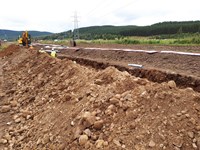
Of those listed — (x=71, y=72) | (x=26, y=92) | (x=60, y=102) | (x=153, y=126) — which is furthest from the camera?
(x=26, y=92)

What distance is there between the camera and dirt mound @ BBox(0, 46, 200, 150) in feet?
12.2

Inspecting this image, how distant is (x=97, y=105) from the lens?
4.64 m

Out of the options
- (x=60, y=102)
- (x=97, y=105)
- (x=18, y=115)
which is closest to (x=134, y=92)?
(x=97, y=105)

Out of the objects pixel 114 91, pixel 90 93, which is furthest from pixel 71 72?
pixel 114 91

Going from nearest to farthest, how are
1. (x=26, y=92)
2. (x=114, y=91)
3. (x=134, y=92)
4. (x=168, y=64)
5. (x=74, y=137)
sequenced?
1. (x=74, y=137)
2. (x=134, y=92)
3. (x=114, y=91)
4. (x=26, y=92)
5. (x=168, y=64)

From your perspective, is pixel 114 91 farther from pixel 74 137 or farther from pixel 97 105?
pixel 74 137

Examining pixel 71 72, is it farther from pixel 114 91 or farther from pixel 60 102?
pixel 114 91

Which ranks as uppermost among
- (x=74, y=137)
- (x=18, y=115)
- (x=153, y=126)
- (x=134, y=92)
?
(x=134, y=92)

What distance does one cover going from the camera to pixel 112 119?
4180mm

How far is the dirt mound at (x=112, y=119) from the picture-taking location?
3.72m

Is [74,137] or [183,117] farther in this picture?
[74,137]

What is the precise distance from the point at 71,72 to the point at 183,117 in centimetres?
471

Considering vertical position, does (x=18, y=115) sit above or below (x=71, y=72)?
below

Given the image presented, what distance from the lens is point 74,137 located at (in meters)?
4.27
